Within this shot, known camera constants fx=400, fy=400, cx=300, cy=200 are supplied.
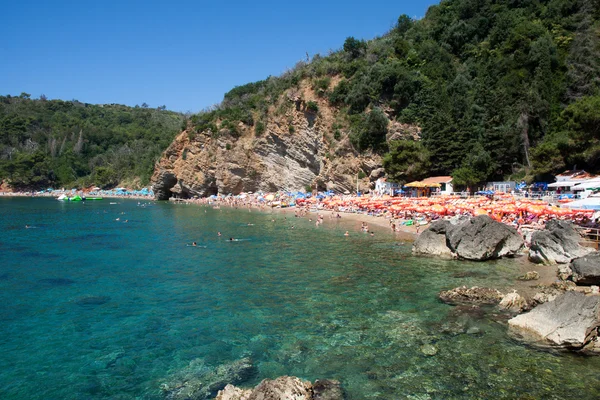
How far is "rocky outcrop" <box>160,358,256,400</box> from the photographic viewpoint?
24.4 feet

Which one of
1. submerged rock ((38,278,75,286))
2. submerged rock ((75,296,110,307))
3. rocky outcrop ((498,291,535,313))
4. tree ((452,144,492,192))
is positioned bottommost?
submerged rock ((75,296,110,307))

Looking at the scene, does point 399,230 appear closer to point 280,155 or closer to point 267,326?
point 267,326

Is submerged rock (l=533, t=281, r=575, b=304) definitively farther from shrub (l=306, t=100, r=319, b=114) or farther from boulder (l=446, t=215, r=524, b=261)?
shrub (l=306, t=100, r=319, b=114)

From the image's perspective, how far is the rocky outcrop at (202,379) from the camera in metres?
7.43

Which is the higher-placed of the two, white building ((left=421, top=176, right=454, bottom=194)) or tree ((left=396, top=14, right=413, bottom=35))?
tree ((left=396, top=14, right=413, bottom=35))

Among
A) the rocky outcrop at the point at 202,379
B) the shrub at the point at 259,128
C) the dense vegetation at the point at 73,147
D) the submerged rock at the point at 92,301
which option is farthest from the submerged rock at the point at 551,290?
the dense vegetation at the point at 73,147

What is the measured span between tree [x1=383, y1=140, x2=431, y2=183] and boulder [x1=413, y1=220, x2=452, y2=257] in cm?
2210

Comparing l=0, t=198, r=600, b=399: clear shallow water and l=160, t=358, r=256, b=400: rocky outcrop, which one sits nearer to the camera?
l=160, t=358, r=256, b=400: rocky outcrop

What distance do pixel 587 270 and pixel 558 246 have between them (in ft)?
13.6

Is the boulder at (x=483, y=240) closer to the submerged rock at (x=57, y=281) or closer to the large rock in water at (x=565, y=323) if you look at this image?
the large rock in water at (x=565, y=323)

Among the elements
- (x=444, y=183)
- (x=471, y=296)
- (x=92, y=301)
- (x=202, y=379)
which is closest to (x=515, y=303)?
(x=471, y=296)

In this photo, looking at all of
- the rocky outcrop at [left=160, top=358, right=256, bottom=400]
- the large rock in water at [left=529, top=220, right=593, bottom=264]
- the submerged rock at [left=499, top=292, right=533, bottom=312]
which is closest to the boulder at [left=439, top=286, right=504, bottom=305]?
the submerged rock at [left=499, top=292, right=533, bottom=312]

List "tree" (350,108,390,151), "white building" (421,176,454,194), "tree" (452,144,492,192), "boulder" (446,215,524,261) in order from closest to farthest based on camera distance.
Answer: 1. "boulder" (446,215,524,261)
2. "tree" (452,144,492,192)
3. "white building" (421,176,454,194)
4. "tree" (350,108,390,151)

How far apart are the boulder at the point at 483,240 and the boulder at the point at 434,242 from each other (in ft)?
1.49
